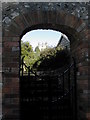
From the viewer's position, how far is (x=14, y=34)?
4047 mm

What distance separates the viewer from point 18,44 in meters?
4.05

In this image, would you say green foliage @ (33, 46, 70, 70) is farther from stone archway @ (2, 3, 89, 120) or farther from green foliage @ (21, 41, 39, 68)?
stone archway @ (2, 3, 89, 120)

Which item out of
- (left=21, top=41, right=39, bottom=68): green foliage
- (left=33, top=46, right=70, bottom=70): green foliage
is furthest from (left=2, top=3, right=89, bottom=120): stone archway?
(left=21, top=41, right=39, bottom=68): green foliage

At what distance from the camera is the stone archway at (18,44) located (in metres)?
3.98

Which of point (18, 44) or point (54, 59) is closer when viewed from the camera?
point (18, 44)

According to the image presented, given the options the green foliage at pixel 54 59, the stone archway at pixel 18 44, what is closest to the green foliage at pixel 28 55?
the green foliage at pixel 54 59

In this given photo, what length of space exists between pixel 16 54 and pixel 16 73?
1.21 ft

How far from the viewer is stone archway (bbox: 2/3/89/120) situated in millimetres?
3980

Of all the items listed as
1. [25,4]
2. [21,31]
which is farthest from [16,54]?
[25,4]

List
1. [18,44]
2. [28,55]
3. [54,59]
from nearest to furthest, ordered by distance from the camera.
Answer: [18,44]
[54,59]
[28,55]

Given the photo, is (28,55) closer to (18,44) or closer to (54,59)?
(54,59)

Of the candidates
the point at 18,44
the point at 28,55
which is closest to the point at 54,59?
Answer: the point at 28,55

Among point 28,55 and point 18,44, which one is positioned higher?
point 28,55

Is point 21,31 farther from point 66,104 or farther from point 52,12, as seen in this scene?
point 66,104
